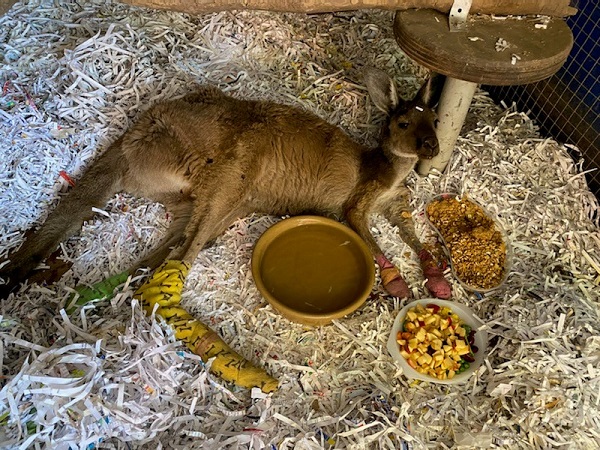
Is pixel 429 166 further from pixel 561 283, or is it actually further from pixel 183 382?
pixel 183 382

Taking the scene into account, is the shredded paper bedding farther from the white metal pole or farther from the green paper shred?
the white metal pole

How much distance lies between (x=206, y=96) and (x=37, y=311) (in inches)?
62.2

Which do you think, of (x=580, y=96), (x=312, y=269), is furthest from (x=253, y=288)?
(x=580, y=96)

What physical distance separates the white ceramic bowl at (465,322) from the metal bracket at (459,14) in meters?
1.52

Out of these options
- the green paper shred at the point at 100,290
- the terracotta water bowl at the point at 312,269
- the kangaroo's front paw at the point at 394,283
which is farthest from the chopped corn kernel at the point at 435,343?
the green paper shred at the point at 100,290

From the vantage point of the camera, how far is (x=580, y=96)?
145 inches

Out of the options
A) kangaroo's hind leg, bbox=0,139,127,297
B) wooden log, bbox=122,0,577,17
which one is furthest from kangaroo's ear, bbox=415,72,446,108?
kangaroo's hind leg, bbox=0,139,127,297

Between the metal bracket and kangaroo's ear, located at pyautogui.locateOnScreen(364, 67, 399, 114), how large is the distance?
0.54 m

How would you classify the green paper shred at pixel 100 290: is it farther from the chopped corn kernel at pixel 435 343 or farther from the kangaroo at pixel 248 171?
the chopped corn kernel at pixel 435 343

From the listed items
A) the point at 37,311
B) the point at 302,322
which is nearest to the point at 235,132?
the point at 302,322

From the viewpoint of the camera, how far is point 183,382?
2521 mm

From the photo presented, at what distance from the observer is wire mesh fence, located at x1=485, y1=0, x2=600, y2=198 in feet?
11.7

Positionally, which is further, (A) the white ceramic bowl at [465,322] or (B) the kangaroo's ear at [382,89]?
(B) the kangaroo's ear at [382,89]

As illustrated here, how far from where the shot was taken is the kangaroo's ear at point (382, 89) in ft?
10.8
